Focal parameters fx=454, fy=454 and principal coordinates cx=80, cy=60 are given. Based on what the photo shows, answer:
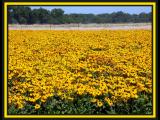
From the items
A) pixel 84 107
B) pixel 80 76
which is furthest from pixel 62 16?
pixel 84 107

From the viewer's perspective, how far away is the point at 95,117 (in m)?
6.84

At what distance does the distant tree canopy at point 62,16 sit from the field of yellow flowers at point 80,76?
497 millimetres

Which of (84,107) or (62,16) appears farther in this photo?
(62,16)

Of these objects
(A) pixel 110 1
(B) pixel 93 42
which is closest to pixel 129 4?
(A) pixel 110 1

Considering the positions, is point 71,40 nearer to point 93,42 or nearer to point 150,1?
point 93,42

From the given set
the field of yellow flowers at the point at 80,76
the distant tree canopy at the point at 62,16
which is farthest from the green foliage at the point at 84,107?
Result: the distant tree canopy at the point at 62,16

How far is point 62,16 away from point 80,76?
3.00 metres

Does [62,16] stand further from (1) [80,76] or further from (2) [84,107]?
(2) [84,107]

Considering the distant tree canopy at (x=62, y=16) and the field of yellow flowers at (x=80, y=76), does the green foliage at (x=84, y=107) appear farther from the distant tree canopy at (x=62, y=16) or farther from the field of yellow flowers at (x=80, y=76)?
the distant tree canopy at (x=62, y=16)

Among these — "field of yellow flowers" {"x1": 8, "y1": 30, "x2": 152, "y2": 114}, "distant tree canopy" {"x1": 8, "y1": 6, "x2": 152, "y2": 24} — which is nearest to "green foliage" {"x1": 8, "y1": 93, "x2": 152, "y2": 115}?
"field of yellow flowers" {"x1": 8, "y1": 30, "x2": 152, "y2": 114}

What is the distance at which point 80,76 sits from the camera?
8.52 m

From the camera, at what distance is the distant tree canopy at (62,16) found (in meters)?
9.69

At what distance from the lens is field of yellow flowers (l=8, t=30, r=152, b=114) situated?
781cm
